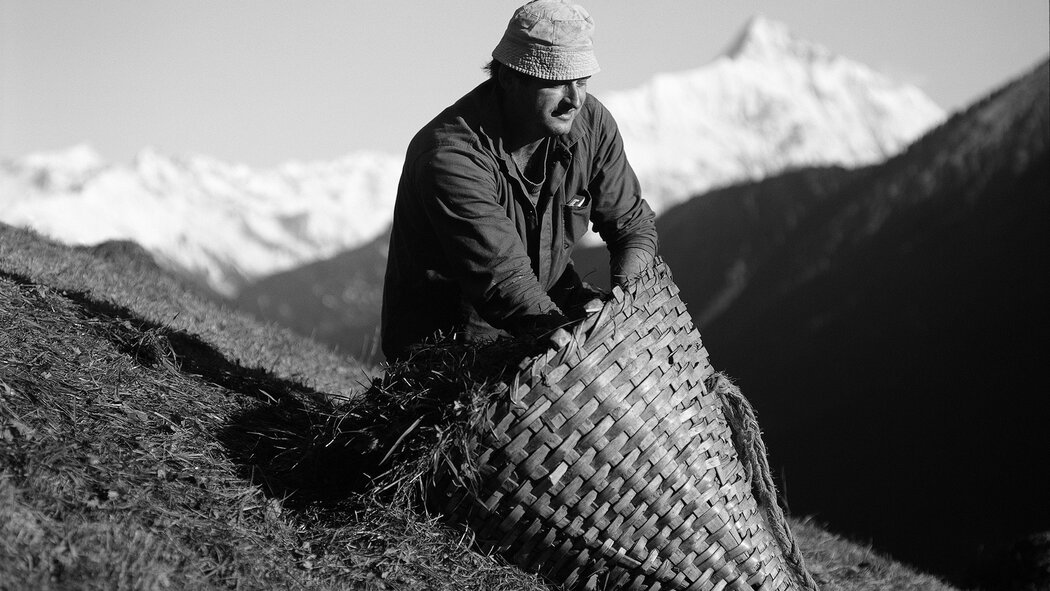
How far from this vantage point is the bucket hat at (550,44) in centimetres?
363

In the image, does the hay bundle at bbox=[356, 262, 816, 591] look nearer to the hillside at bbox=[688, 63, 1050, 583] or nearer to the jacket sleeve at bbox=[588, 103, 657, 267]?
the jacket sleeve at bbox=[588, 103, 657, 267]

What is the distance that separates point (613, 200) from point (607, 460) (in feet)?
4.79

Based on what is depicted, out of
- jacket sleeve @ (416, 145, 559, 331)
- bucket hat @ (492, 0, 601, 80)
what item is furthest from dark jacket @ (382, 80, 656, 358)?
bucket hat @ (492, 0, 601, 80)

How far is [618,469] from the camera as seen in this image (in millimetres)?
3191

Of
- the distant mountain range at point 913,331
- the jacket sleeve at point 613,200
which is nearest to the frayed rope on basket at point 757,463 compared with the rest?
the jacket sleeve at point 613,200

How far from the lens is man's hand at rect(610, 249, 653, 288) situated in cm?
401

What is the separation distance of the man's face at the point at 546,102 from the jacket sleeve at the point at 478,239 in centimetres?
28

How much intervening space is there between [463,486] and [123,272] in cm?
527

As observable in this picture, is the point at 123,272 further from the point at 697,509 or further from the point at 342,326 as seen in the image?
the point at 342,326

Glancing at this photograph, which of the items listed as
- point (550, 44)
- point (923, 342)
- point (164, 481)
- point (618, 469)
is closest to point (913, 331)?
point (923, 342)

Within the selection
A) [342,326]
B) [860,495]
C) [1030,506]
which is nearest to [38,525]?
[1030,506]

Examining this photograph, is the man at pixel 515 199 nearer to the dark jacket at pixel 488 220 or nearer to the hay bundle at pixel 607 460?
the dark jacket at pixel 488 220

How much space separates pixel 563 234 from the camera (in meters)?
4.21

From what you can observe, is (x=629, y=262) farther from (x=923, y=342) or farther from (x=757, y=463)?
(x=923, y=342)
